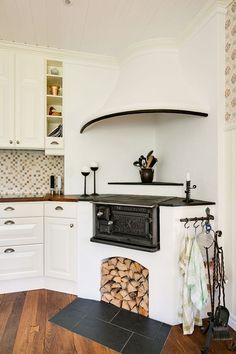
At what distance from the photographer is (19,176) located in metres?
2.77

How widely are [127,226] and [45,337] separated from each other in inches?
39.5

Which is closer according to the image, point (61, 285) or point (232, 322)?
point (232, 322)

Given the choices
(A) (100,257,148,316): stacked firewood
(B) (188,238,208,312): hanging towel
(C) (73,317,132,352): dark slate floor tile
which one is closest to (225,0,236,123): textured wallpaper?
(B) (188,238,208,312): hanging towel

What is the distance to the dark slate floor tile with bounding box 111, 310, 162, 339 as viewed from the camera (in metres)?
1.72

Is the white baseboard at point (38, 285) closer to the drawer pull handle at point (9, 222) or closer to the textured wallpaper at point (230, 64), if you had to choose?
the drawer pull handle at point (9, 222)

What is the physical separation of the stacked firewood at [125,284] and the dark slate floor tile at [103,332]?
11.0 inches

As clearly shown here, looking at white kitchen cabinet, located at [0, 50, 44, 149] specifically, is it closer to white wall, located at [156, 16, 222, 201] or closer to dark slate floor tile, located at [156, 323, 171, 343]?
white wall, located at [156, 16, 222, 201]

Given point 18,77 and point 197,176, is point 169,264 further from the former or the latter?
point 18,77

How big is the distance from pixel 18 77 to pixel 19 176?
1.11m

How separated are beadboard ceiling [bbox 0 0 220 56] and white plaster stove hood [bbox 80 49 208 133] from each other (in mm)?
227

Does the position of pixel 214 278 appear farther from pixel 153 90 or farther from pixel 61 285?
pixel 153 90

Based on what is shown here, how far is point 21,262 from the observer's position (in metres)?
2.30

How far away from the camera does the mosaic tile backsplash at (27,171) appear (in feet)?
8.95

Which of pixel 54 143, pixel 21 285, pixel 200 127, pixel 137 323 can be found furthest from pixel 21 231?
pixel 200 127
